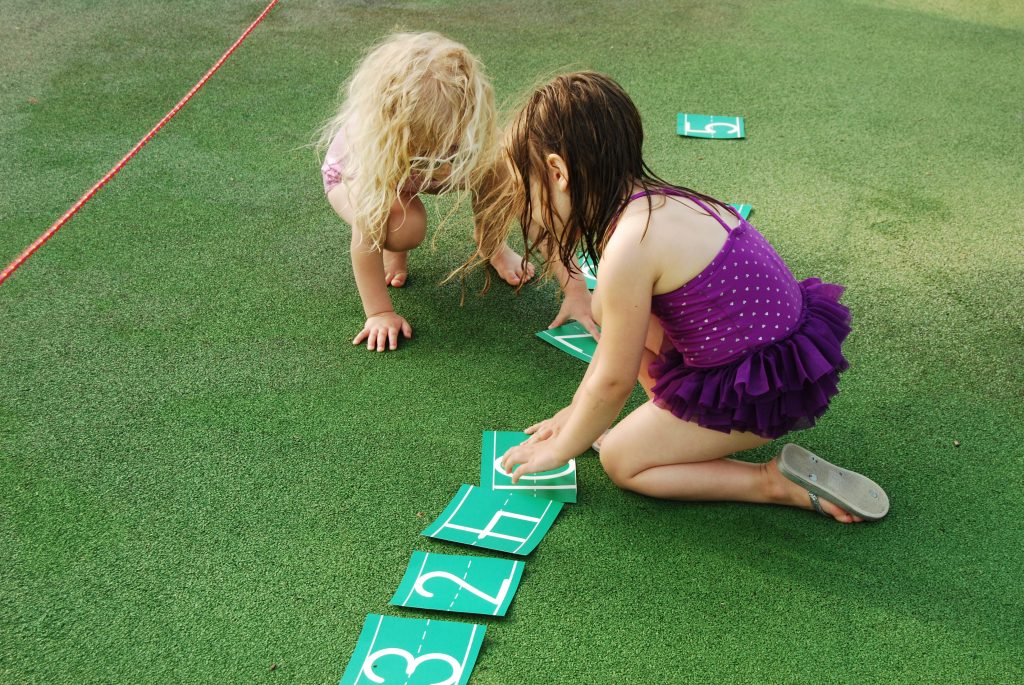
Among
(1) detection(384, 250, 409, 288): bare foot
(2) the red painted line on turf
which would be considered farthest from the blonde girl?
(2) the red painted line on turf

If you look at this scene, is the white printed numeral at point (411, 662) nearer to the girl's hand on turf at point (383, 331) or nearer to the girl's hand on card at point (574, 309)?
the girl's hand on turf at point (383, 331)

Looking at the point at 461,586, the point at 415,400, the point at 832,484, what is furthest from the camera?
the point at 415,400

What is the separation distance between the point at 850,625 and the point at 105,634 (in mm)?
1039

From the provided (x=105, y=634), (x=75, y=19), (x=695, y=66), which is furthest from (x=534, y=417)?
(x=75, y=19)

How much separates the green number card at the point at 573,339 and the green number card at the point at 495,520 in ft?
1.39

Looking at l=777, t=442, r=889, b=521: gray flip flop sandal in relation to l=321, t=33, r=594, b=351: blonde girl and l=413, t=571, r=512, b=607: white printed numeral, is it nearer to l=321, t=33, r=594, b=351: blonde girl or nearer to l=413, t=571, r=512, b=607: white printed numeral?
l=413, t=571, r=512, b=607: white printed numeral

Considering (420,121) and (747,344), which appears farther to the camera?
(420,121)

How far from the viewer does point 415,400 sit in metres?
1.69

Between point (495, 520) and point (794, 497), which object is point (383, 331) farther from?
point (794, 497)

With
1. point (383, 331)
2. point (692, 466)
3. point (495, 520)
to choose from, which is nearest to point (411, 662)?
point (495, 520)

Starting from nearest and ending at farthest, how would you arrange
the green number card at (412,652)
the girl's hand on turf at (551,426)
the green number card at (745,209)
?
the green number card at (412,652) < the girl's hand on turf at (551,426) < the green number card at (745,209)

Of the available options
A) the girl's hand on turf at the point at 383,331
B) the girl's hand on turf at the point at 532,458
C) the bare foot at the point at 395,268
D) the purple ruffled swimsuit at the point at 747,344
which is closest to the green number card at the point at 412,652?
the girl's hand on turf at the point at 532,458

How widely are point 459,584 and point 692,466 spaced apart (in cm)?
42

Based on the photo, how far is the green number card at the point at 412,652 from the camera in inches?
46.8
